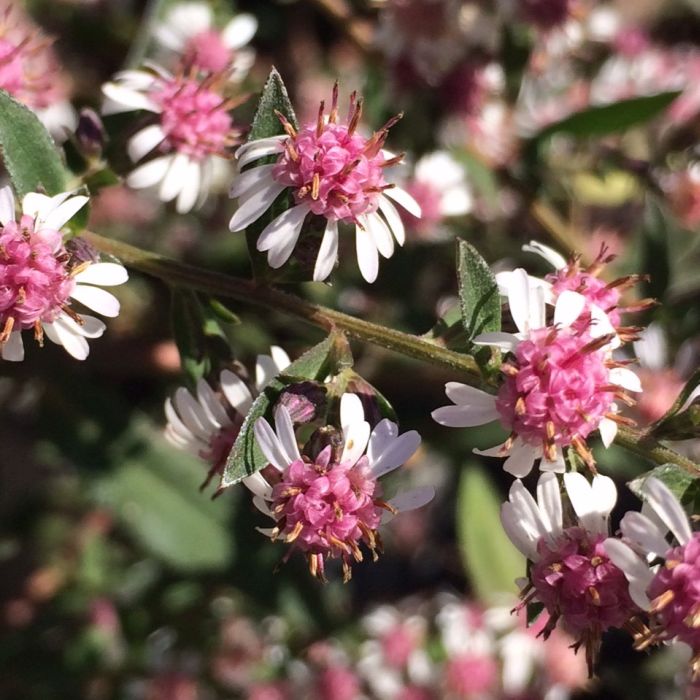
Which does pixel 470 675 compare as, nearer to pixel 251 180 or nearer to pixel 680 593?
pixel 680 593

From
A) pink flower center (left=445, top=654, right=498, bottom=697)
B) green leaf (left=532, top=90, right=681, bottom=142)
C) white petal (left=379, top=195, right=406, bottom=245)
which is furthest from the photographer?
Answer: pink flower center (left=445, top=654, right=498, bottom=697)

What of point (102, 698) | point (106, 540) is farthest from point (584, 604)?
point (106, 540)

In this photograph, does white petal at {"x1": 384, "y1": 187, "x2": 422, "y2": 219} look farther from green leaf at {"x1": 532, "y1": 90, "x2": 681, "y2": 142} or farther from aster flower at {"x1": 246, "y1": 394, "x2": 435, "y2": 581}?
green leaf at {"x1": 532, "y1": 90, "x2": 681, "y2": 142}

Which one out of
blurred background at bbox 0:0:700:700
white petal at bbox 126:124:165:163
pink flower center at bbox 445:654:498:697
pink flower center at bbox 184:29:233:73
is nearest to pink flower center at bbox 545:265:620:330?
blurred background at bbox 0:0:700:700

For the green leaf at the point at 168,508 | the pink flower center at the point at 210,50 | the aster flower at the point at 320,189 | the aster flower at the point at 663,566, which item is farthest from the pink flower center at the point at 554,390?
the green leaf at the point at 168,508

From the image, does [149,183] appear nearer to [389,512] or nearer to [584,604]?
[389,512]
